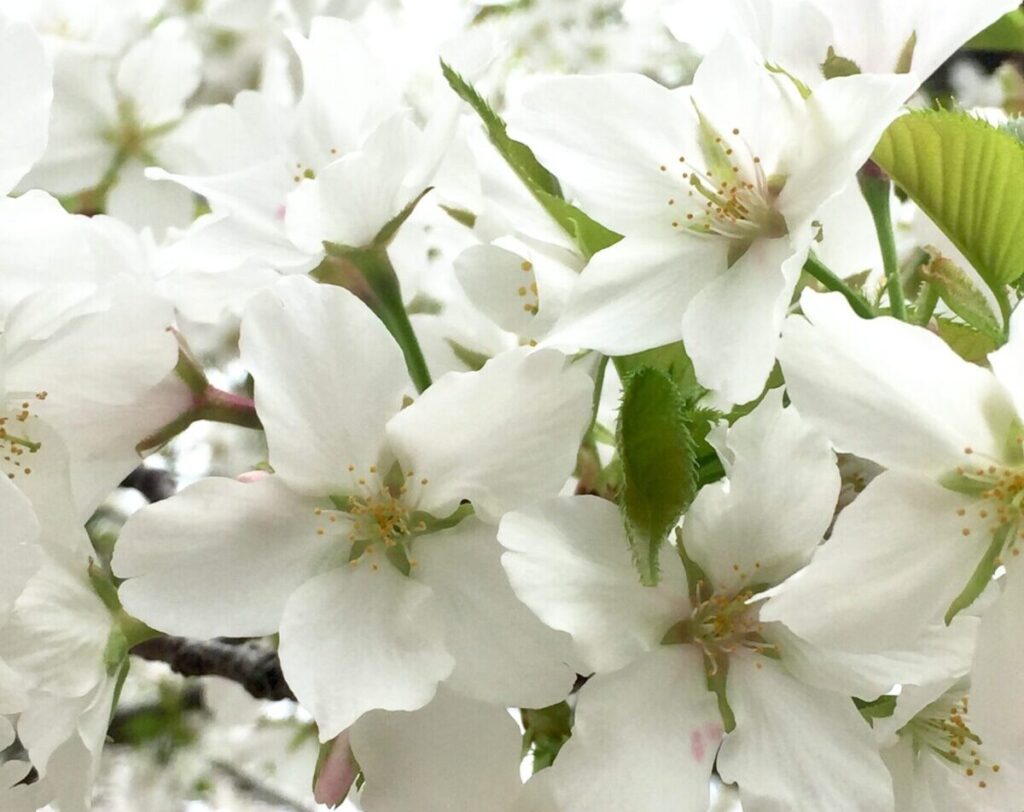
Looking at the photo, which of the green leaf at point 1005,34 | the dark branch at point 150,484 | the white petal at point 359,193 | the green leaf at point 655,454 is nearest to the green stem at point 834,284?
the green leaf at point 655,454

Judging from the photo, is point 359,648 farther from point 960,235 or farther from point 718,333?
point 960,235

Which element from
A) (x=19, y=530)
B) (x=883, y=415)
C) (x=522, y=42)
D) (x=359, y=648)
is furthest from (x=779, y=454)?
(x=522, y=42)

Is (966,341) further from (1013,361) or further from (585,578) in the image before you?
(585,578)

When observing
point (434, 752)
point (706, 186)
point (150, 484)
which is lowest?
point (150, 484)

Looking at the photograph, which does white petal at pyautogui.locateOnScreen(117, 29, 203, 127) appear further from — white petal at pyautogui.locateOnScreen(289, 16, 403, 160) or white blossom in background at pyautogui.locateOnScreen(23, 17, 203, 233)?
white petal at pyautogui.locateOnScreen(289, 16, 403, 160)

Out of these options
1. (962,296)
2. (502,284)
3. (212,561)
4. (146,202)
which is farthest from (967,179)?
(146,202)
